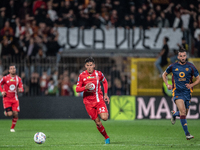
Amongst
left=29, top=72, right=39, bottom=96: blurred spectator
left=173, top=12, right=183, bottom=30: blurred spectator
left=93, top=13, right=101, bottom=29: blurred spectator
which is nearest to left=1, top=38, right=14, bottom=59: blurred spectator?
left=29, top=72, right=39, bottom=96: blurred spectator

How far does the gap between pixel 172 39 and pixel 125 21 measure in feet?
7.74

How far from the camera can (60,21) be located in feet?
63.3

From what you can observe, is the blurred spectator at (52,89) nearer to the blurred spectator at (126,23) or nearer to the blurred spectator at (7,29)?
the blurred spectator at (7,29)

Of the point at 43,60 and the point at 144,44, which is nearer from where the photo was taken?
the point at 43,60

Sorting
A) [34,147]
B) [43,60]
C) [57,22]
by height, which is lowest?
[34,147]

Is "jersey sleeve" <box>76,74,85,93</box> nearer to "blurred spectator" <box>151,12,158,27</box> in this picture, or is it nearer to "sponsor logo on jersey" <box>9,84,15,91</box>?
"sponsor logo on jersey" <box>9,84,15,91</box>

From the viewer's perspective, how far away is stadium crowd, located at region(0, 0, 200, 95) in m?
17.1

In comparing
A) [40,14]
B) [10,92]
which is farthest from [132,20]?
[10,92]

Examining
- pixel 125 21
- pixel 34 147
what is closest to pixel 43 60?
pixel 125 21

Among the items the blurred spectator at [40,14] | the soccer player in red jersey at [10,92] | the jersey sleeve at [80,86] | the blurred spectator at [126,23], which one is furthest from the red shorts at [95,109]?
the blurred spectator at [40,14]

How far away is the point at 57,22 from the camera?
63.3ft

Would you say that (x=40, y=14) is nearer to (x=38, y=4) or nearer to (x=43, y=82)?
(x=38, y=4)

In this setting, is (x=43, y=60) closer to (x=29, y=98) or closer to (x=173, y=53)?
(x=29, y=98)

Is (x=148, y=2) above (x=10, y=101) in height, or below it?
above
